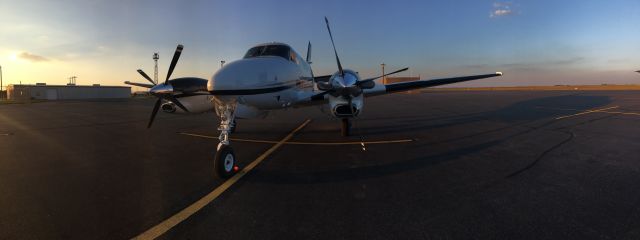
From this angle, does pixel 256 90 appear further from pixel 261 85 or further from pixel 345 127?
pixel 345 127

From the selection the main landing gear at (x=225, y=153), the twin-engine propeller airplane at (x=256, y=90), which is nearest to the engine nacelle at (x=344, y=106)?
the twin-engine propeller airplane at (x=256, y=90)

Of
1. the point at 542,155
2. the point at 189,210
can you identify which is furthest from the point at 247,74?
the point at 542,155

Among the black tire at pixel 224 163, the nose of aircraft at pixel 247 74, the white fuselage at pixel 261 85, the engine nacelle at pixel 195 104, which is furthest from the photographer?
the engine nacelle at pixel 195 104

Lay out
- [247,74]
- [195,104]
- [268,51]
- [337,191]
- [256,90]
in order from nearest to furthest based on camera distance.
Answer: [337,191]
[247,74]
[256,90]
[195,104]
[268,51]

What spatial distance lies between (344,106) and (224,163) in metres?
5.04

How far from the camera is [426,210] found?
14.0 ft

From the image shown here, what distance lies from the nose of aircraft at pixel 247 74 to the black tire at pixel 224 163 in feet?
4.61

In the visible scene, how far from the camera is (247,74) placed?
6941 millimetres

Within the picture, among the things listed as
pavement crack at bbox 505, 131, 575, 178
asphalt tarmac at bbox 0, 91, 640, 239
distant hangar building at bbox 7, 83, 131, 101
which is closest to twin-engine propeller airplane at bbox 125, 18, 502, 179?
Answer: asphalt tarmac at bbox 0, 91, 640, 239

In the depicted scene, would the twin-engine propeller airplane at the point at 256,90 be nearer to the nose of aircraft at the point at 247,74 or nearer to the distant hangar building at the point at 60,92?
the nose of aircraft at the point at 247,74

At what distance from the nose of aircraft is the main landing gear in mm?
782

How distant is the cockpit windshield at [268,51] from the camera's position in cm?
920

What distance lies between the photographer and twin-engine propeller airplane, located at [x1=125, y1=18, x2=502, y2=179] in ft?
21.7

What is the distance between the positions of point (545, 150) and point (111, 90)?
12657 centimetres
